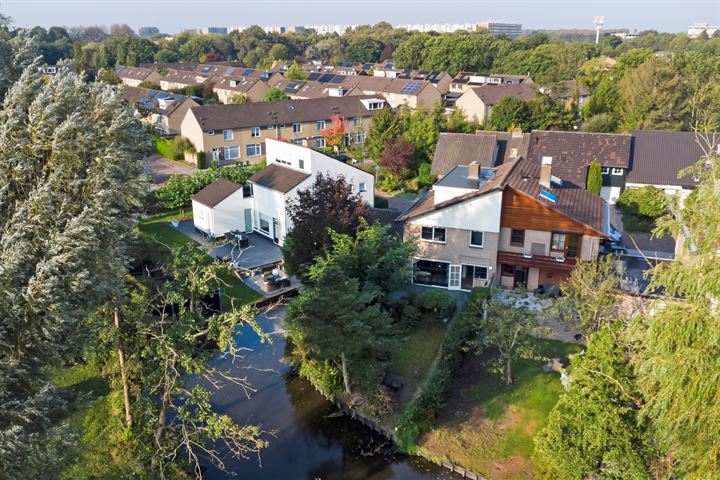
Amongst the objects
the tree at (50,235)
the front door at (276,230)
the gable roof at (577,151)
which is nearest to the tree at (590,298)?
the tree at (50,235)

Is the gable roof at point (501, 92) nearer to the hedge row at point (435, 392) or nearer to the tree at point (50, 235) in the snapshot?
the hedge row at point (435, 392)

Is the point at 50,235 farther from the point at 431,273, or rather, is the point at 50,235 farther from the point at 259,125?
the point at 259,125

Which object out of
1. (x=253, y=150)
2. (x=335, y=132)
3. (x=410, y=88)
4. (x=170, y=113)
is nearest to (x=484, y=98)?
(x=410, y=88)

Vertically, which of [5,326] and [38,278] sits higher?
[38,278]

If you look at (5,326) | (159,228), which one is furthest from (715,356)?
(159,228)

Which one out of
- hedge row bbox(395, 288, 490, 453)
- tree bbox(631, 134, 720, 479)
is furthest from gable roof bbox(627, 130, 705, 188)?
tree bbox(631, 134, 720, 479)

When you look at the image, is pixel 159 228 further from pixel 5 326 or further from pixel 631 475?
pixel 631 475

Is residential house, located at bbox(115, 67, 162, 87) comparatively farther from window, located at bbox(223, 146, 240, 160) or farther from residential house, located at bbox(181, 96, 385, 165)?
window, located at bbox(223, 146, 240, 160)

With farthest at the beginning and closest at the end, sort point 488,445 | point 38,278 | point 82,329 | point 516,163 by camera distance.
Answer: point 516,163 → point 488,445 → point 82,329 → point 38,278
